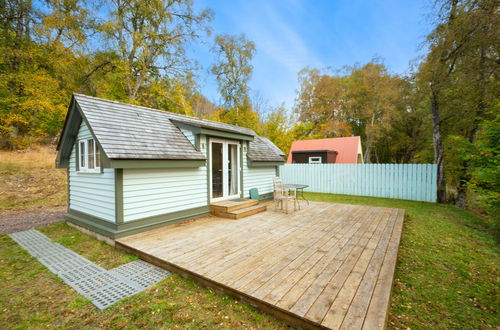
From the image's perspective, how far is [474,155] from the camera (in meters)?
5.90

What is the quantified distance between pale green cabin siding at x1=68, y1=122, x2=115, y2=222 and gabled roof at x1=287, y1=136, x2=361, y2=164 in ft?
53.6


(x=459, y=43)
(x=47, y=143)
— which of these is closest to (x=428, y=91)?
(x=459, y=43)

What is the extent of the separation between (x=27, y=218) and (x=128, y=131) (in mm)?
5820

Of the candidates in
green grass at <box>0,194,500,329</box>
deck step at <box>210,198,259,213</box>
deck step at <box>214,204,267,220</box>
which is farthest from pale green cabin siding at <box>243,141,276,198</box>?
green grass at <box>0,194,500,329</box>

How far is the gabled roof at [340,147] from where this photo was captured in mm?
17953

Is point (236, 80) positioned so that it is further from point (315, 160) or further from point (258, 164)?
point (258, 164)

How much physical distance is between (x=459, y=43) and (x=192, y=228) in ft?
37.9

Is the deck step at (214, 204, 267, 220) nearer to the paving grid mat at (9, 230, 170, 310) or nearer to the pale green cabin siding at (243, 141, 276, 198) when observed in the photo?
the pale green cabin siding at (243, 141, 276, 198)

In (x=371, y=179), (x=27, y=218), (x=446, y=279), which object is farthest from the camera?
(x=371, y=179)

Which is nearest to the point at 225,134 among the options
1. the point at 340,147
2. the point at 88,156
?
the point at 88,156

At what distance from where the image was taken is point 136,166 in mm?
4793

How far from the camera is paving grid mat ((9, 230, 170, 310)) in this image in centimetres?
299

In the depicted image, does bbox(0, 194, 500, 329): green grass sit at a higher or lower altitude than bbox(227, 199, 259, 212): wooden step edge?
lower

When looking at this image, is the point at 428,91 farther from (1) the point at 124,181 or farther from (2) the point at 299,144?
(1) the point at 124,181
